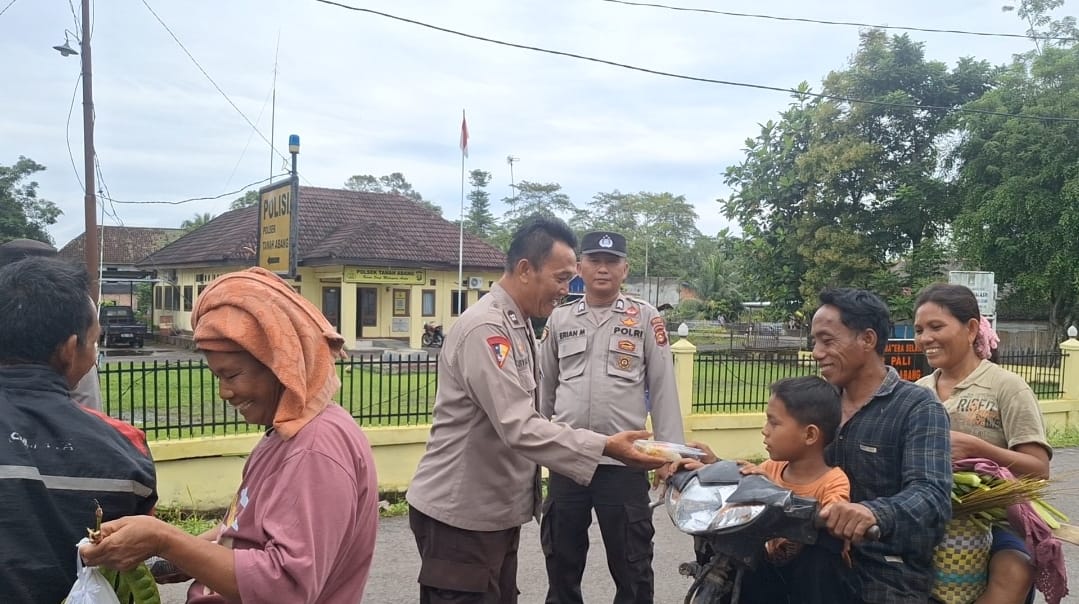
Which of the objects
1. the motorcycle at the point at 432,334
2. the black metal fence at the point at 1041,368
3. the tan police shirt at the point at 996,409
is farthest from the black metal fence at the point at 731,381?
the motorcycle at the point at 432,334

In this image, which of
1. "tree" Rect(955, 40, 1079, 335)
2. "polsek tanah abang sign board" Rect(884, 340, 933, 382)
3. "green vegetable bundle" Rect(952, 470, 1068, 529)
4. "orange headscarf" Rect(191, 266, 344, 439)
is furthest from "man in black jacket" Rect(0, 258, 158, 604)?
"tree" Rect(955, 40, 1079, 335)

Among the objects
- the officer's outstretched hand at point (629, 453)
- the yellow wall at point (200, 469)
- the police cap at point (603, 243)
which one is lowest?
the yellow wall at point (200, 469)

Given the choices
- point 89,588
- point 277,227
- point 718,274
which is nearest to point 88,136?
point 277,227

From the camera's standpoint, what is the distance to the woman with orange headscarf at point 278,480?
55.7 inches

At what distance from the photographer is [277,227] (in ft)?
27.6

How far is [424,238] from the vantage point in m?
24.2

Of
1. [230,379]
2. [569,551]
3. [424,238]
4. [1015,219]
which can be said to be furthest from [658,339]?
[424,238]

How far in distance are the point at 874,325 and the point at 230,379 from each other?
6.06ft

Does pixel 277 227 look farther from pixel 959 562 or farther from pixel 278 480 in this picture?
pixel 959 562

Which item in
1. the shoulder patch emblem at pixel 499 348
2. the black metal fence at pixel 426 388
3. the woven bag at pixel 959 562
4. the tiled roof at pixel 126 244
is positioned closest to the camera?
the woven bag at pixel 959 562

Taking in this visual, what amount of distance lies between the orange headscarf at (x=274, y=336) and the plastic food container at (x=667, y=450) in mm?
1110

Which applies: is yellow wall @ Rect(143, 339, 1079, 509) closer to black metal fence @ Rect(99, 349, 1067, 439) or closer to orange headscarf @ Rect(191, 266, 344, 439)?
black metal fence @ Rect(99, 349, 1067, 439)

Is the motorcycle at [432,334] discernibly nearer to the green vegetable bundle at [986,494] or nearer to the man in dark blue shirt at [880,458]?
the man in dark blue shirt at [880,458]

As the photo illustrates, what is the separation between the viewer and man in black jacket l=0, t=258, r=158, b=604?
1.42 metres
